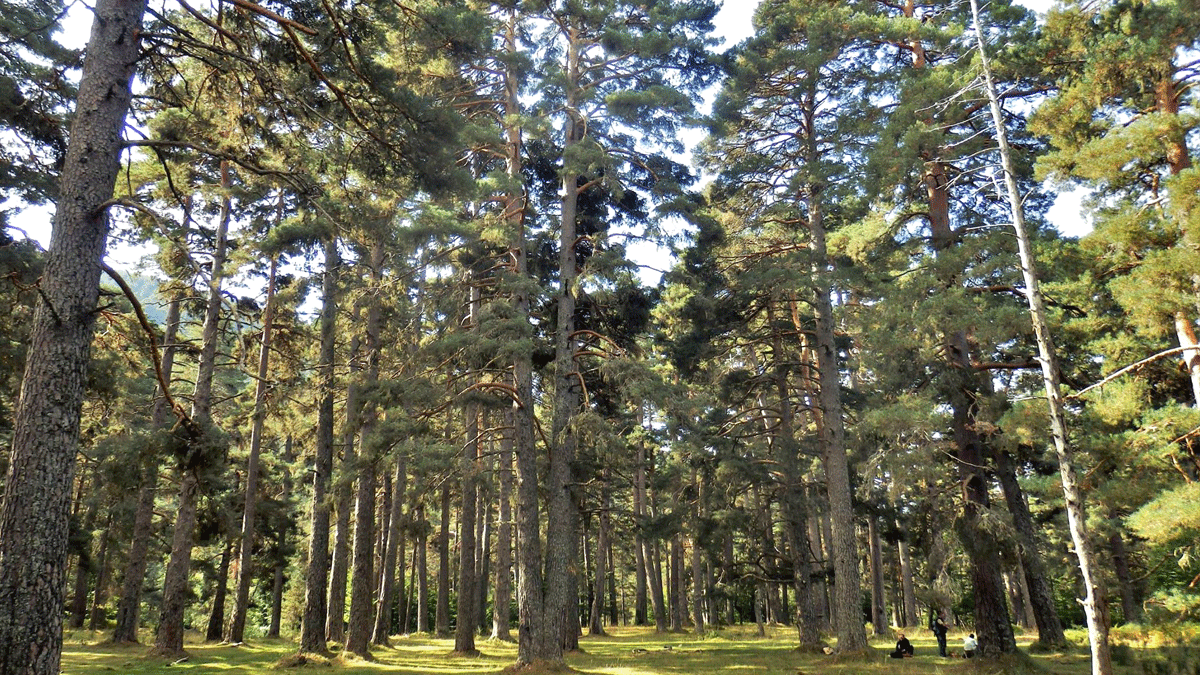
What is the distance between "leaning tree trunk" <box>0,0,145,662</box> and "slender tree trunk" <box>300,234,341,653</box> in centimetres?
810

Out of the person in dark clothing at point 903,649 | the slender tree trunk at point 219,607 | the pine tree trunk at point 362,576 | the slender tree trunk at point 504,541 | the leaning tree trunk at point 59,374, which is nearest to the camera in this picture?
the leaning tree trunk at point 59,374

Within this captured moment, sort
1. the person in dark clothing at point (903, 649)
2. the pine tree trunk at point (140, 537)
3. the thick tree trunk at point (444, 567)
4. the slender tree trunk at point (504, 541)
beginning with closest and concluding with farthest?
the person in dark clothing at point (903, 649)
the pine tree trunk at point (140, 537)
the slender tree trunk at point (504, 541)
the thick tree trunk at point (444, 567)

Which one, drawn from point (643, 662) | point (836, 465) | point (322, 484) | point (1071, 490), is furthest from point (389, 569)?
point (1071, 490)

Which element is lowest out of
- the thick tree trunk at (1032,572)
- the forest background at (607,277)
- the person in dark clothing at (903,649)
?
the person in dark clothing at (903,649)

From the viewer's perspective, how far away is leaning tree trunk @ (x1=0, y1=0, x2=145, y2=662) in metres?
6.01

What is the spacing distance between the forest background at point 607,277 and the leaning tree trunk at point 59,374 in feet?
0.09

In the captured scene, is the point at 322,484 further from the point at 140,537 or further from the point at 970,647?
the point at 970,647

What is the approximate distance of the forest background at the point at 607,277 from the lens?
866cm

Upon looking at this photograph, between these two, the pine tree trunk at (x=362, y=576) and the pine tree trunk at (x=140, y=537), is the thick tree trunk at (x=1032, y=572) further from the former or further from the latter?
the pine tree trunk at (x=140, y=537)

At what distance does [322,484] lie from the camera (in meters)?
16.9

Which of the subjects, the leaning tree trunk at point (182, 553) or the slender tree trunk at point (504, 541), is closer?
the leaning tree trunk at point (182, 553)

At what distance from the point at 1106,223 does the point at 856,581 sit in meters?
9.25

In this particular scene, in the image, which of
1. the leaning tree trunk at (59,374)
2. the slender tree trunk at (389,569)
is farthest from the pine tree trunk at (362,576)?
the leaning tree trunk at (59,374)

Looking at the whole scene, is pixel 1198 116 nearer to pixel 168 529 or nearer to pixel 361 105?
pixel 361 105
